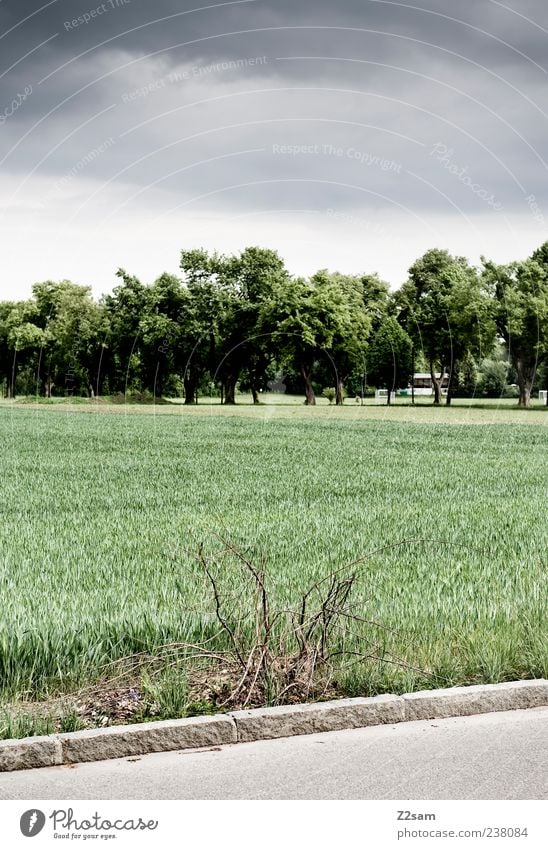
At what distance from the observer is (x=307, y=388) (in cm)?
7250

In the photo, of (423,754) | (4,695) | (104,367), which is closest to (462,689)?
(423,754)

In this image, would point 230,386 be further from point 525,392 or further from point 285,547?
point 285,547

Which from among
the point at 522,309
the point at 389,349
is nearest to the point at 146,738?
the point at 522,309

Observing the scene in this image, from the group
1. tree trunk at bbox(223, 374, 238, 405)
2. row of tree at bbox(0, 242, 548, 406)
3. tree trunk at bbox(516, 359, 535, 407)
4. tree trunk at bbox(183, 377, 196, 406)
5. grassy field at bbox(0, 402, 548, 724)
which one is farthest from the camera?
tree trunk at bbox(516, 359, 535, 407)

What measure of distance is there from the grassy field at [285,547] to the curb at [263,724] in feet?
1.11

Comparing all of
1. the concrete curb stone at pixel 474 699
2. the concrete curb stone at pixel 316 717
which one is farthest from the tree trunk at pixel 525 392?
the concrete curb stone at pixel 316 717

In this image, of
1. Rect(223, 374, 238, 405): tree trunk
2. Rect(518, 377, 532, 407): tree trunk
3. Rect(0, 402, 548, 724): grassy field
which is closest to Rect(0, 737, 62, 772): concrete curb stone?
Rect(0, 402, 548, 724): grassy field

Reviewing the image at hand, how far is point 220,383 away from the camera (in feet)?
250

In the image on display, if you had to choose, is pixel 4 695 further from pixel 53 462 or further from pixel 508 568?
pixel 53 462

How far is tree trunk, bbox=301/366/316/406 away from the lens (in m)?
69.4

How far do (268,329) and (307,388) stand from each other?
9.01m

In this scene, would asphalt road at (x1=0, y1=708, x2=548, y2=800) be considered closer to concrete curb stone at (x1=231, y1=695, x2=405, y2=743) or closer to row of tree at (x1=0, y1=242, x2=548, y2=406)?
concrete curb stone at (x1=231, y1=695, x2=405, y2=743)

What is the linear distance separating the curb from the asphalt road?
7 cm

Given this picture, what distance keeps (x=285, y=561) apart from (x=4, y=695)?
4.93 meters
